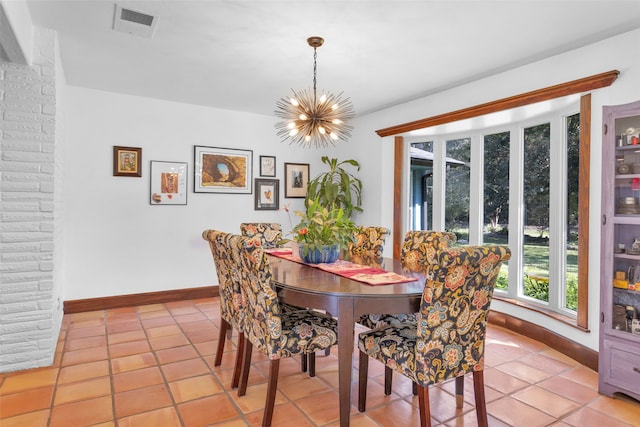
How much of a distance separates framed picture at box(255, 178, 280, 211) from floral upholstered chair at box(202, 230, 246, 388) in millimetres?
2553

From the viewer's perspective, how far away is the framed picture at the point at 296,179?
17.7 feet

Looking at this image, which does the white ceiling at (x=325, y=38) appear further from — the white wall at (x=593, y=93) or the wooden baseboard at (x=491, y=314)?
the wooden baseboard at (x=491, y=314)

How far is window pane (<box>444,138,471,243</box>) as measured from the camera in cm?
429

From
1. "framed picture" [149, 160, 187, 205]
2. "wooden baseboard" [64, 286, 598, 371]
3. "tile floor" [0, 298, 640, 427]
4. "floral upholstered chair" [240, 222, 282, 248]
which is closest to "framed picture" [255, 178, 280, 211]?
Answer: "framed picture" [149, 160, 187, 205]

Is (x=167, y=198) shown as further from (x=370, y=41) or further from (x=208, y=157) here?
(x=370, y=41)

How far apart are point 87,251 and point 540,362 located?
14.5ft

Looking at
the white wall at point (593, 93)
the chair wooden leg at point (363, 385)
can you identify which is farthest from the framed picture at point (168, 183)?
the chair wooden leg at point (363, 385)

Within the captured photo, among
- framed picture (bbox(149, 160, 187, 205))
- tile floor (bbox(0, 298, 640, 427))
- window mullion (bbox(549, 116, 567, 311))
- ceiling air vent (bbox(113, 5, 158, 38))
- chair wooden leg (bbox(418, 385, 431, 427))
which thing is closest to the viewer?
chair wooden leg (bbox(418, 385, 431, 427))

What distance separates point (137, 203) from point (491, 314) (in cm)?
400

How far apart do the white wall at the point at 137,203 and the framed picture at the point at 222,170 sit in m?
Result: 0.07

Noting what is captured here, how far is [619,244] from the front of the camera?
8.01 feet

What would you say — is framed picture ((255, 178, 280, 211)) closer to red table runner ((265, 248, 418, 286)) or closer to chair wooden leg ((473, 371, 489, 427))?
red table runner ((265, 248, 418, 286))

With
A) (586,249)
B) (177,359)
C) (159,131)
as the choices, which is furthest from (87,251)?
(586,249)

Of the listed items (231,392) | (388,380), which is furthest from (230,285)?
(388,380)
